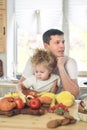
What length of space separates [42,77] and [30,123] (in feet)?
2.73

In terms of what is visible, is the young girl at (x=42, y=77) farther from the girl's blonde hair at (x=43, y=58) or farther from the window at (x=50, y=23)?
the window at (x=50, y=23)

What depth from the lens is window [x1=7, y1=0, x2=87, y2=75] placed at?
3600 millimetres

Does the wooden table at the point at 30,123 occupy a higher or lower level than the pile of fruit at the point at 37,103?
lower

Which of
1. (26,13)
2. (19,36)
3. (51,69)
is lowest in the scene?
(51,69)

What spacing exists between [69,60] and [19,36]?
4.93ft

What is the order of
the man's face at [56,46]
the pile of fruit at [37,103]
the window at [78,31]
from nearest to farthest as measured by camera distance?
the pile of fruit at [37,103] < the man's face at [56,46] < the window at [78,31]

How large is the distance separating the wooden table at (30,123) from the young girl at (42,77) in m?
0.62

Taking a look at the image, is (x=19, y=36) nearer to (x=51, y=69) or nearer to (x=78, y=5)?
(x=78, y=5)

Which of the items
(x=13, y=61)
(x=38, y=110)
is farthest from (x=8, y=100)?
(x=13, y=61)

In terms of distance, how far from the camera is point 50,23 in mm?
3654

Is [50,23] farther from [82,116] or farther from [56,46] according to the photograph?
[82,116]

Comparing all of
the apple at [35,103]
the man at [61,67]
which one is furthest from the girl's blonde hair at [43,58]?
the apple at [35,103]

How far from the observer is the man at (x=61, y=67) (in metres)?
2.28

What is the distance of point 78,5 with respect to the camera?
141 inches
